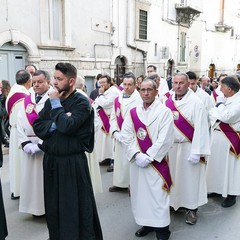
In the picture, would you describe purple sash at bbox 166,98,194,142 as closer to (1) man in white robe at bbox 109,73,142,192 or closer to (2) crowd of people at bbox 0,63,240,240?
(2) crowd of people at bbox 0,63,240,240

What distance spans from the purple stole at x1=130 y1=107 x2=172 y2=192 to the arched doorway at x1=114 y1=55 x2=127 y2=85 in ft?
33.4

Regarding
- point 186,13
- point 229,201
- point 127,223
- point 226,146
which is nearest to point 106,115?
point 226,146

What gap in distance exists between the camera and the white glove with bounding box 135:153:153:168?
3279 millimetres

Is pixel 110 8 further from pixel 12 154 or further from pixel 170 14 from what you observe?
pixel 12 154

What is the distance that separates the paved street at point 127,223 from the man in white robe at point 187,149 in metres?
0.19

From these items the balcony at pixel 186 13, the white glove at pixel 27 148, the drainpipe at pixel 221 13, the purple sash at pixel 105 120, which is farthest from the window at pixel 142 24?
the white glove at pixel 27 148

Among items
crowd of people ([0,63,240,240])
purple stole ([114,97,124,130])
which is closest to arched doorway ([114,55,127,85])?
purple stole ([114,97,124,130])

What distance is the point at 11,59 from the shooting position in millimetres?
9312

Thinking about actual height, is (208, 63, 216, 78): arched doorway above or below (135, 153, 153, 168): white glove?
above

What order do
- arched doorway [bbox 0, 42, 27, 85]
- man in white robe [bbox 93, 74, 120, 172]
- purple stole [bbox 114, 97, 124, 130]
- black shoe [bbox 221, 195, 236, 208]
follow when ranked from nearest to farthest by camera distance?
black shoe [bbox 221, 195, 236, 208]
purple stole [bbox 114, 97, 124, 130]
man in white robe [bbox 93, 74, 120, 172]
arched doorway [bbox 0, 42, 27, 85]

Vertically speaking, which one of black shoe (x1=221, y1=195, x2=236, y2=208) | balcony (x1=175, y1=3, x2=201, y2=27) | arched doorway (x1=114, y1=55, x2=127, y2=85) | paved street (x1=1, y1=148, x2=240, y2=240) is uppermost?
balcony (x1=175, y1=3, x2=201, y2=27)

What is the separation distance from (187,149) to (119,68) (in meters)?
10.3

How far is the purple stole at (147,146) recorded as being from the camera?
3.35 metres

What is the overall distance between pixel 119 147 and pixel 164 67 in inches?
485
